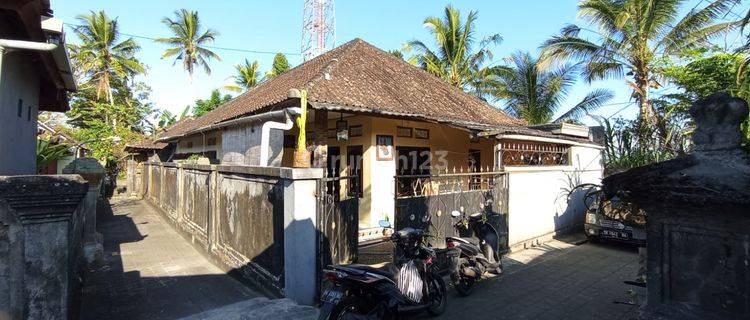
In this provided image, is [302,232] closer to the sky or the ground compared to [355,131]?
closer to the ground

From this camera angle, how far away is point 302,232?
4613 millimetres

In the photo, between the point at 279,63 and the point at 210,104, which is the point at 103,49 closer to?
the point at 210,104

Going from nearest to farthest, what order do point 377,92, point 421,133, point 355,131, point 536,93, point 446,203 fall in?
1. point 446,203
2. point 377,92
3. point 355,131
4. point 421,133
5. point 536,93

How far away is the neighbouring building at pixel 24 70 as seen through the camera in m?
3.90

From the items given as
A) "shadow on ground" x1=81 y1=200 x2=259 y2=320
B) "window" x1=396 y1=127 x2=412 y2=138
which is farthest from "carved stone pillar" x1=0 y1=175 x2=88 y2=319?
"window" x1=396 y1=127 x2=412 y2=138

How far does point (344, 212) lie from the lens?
528 cm

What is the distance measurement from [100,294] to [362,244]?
4.22 metres

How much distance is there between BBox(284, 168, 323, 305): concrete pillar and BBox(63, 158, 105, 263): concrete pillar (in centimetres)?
472

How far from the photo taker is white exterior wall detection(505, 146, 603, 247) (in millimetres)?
8570

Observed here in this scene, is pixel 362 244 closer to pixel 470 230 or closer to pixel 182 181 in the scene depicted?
pixel 470 230

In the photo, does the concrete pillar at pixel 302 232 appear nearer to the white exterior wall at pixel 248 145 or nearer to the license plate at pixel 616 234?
the white exterior wall at pixel 248 145

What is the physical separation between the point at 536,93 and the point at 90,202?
2019 cm

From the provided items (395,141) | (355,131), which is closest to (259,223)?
(355,131)

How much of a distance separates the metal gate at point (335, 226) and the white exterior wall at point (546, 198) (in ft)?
14.3
